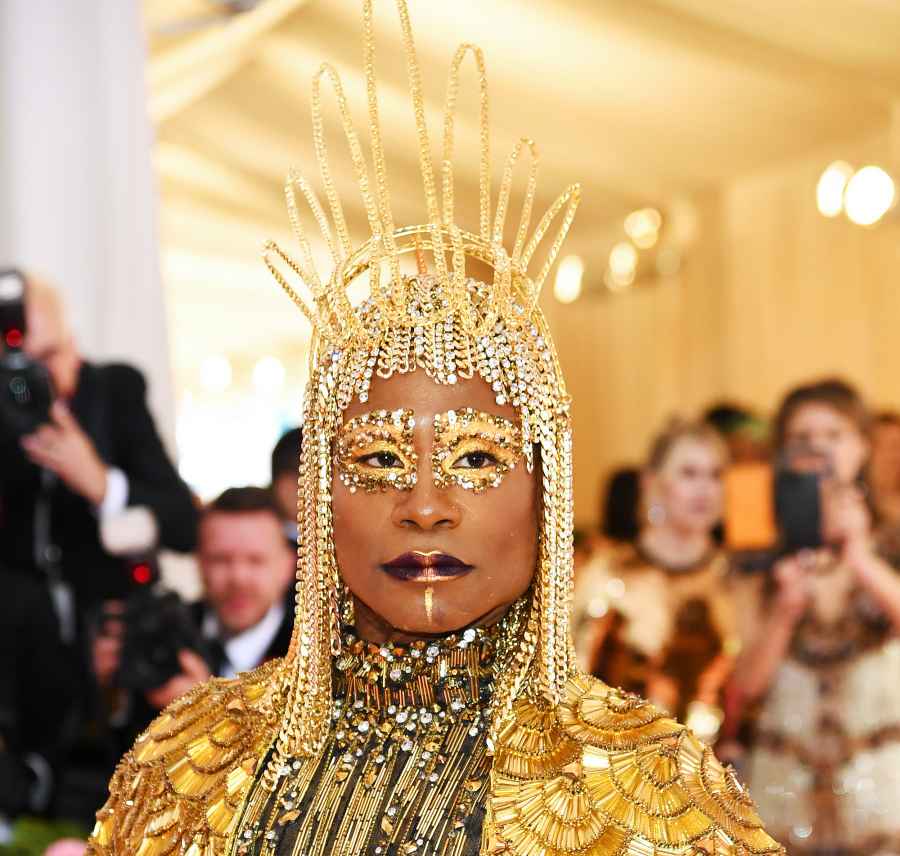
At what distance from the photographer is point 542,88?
14.8ft

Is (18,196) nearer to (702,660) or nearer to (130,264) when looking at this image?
(130,264)

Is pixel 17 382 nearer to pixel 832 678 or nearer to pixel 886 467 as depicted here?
pixel 832 678

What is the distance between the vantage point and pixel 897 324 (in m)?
6.19

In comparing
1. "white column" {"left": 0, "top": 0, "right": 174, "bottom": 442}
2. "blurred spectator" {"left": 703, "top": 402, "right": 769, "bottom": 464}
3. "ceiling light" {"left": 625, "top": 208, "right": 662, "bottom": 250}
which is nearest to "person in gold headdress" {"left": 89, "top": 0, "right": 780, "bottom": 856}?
"white column" {"left": 0, "top": 0, "right": 174, "bottom": 442}

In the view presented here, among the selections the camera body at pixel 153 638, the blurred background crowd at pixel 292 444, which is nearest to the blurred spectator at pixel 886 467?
the blurred background crowd at pixel 292 444

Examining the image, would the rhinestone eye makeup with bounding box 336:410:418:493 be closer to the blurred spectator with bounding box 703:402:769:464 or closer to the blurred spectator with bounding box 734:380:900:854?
the blurred spectator with bounding box 734:380:900:854

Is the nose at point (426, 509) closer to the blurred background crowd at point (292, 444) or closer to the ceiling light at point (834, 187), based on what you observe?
the blurred background crowd at point (292, 444)

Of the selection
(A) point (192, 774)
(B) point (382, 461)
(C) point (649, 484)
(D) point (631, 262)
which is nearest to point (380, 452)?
(B) point (382, 461)

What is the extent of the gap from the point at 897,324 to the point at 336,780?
5022 mm

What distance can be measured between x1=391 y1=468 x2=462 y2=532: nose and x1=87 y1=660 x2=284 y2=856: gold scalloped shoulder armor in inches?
11.9

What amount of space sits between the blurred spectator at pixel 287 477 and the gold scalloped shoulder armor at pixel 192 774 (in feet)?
3.88

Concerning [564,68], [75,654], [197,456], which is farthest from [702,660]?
[197,456]

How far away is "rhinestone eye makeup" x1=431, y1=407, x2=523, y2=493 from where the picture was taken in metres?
1.63

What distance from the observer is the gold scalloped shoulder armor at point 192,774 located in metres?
1.70
